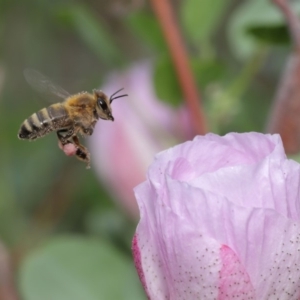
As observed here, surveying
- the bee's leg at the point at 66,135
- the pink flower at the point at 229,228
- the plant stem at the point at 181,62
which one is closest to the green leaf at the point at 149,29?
the plant stem at the point at 181,62

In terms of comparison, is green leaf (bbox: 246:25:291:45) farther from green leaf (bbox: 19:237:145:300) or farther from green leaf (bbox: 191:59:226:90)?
green leaf (bbox: 19:237:145:300)

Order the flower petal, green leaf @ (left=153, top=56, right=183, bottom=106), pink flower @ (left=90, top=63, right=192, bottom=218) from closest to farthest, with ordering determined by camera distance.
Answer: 1. the flower petal
2. green leaf @ (left=153, top=56, right=183, bottom=106)
3. pink flower @ (left=90, top=63, right=192, bottom=218)

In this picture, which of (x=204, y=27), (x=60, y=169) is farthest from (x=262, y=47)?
(x=60, y=169)

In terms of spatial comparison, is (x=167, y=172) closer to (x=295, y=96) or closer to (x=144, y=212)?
(x=144, y=212)

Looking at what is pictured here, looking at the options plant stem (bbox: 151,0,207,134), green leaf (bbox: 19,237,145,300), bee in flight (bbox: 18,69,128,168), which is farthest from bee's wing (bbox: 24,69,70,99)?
green leaf (bbox: 19,237,145,300)

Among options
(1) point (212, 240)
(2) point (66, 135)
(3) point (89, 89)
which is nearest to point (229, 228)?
(1) point (212, 240)
